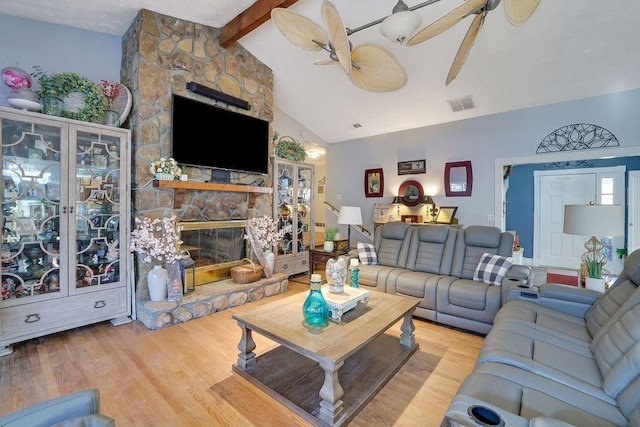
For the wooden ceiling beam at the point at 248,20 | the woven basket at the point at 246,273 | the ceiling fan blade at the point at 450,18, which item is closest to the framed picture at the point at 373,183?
the woven basket at the point at 246,273

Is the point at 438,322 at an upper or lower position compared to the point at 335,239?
lower

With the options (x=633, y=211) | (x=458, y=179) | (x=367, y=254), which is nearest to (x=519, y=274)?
(x=367, y=254)

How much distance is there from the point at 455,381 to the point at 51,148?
13.5 feet

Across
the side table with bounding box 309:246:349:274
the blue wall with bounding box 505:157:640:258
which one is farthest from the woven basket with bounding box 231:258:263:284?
the blue wall with bounding box 505:157:640:258

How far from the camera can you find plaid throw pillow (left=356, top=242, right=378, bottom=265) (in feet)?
13.2

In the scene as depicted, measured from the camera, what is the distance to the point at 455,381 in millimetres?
2221

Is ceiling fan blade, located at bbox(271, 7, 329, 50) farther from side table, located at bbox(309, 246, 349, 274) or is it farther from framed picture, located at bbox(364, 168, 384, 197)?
framed picture, located at bbox(364, 168, 384, 197)

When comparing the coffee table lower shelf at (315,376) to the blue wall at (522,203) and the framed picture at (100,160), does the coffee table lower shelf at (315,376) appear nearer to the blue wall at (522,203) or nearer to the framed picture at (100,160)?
the framed picture at (100,160)

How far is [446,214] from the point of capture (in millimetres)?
5215

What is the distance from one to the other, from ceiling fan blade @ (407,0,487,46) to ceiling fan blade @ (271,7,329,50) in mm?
625

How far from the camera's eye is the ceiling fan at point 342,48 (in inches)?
69.0

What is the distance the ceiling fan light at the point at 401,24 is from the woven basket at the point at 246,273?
3.17m

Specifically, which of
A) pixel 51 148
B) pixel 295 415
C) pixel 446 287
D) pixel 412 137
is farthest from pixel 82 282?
pixel 412 137

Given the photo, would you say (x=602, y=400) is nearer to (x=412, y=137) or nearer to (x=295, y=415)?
(x=295, y=415)
